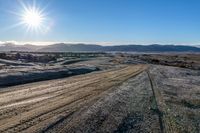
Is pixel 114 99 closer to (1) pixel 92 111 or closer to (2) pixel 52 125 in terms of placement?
(1) pixel 92 111

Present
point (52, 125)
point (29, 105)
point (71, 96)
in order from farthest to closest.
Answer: point (71, 96) → point (29, 105) → point (52, 125)

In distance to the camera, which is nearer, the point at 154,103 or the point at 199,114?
the point at 199,114

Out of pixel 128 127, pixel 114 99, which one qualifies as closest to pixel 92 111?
pixel 128 127

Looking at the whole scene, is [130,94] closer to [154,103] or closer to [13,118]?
[154,103]

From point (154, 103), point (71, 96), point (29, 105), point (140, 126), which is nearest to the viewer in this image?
point (140, 126)

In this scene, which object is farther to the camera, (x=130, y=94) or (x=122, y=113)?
(x=130, y=94)

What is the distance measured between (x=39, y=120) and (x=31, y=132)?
5.09 ft

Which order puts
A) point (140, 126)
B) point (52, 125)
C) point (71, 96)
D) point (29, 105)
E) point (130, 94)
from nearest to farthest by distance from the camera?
point (52, 125), point (140, 126), point (29, 105), point (71, 96), point (130, 94)

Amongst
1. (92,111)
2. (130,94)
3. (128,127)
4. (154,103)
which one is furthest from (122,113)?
(130,94)

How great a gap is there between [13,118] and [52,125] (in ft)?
5.80

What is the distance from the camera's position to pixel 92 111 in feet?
43.1

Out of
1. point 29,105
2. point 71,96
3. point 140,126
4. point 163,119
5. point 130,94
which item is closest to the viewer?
point 140,126

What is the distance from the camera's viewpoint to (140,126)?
1142cm

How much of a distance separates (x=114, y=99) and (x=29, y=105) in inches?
169
